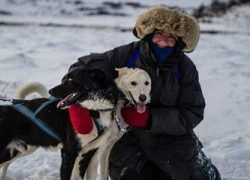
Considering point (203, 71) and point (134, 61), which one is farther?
point (203, 71)

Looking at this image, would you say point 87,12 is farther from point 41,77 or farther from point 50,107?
point 50,107

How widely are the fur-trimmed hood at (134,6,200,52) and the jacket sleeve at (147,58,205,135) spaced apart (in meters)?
0.20

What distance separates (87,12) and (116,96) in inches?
795

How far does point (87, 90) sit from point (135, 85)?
27 cm

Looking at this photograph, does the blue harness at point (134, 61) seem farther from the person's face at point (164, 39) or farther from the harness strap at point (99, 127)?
the harness strap at point (99, 127)

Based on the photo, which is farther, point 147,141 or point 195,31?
point 147,141

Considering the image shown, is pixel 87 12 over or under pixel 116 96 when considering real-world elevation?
under

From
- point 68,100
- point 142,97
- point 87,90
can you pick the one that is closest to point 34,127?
point 68,100

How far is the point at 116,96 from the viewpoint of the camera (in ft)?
8.51

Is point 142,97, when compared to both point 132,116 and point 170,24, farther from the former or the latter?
point 170,24

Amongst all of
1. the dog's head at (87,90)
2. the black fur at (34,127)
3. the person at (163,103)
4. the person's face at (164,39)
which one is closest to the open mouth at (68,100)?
the dog's head at (87,90)

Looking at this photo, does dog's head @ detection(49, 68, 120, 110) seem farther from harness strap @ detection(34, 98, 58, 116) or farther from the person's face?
the person's face

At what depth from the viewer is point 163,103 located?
3.02 meters

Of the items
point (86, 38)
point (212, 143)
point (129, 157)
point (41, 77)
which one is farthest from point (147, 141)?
→ point (86, 38)
